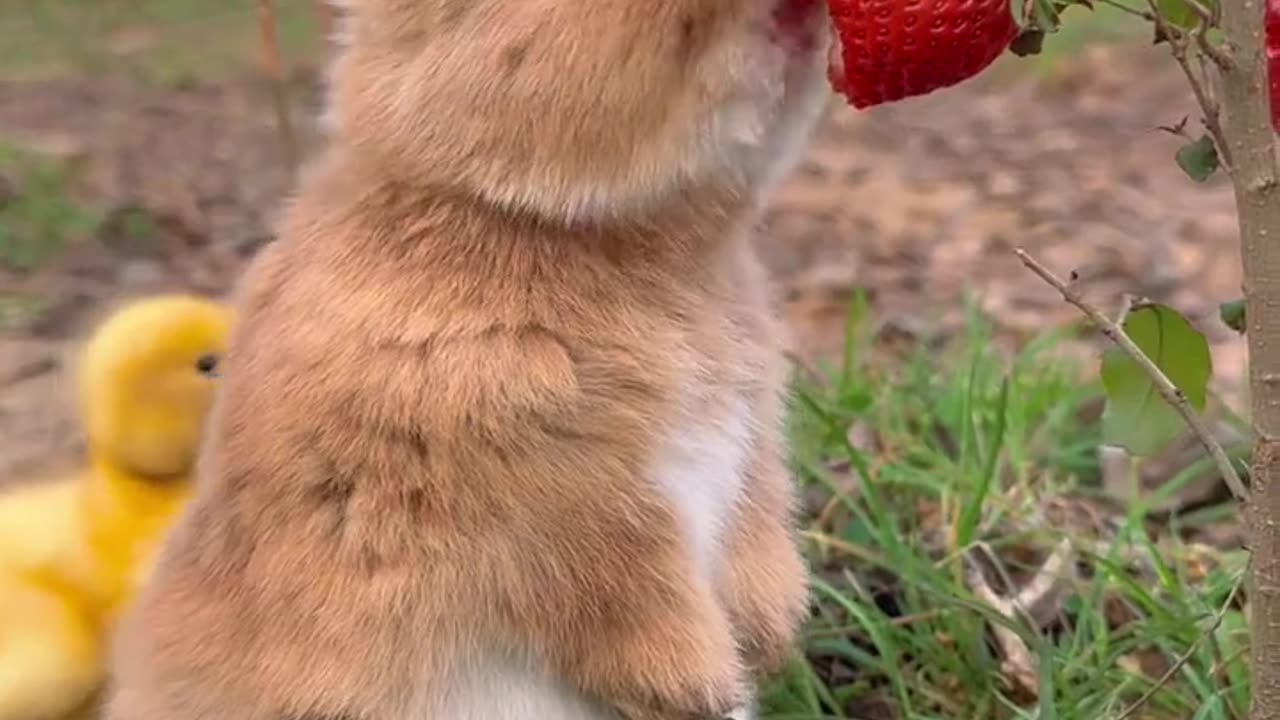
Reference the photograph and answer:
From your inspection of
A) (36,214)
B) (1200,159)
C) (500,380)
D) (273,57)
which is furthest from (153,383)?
(36,214)

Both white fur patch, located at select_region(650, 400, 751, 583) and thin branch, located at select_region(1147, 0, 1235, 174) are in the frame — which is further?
white fur patch, located at select_region(650, 400, 751, 583)

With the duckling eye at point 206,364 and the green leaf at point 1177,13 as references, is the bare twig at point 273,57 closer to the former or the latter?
the duckling eye at point 206,364

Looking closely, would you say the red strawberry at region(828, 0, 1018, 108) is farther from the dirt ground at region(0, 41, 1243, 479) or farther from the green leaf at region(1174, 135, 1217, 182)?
the dirt ground at region(0, 41, 1243, 479)

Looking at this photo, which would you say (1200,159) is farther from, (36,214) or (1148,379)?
(36,214)

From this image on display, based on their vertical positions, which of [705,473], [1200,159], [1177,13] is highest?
[1177,13]

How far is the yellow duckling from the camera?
1.67 meters

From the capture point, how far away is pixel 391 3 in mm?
1291

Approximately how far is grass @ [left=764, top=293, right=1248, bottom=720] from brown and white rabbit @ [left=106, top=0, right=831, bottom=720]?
59 centimetres

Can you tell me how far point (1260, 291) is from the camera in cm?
120

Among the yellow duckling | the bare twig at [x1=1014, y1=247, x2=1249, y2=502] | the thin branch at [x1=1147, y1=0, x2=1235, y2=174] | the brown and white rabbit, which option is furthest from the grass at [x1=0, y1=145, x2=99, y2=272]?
the thin branch at [x1=1147, y1=0, x2=1235, y2=174]

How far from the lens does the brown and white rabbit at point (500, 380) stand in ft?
3.99

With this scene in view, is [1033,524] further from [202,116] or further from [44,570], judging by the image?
[202,116]

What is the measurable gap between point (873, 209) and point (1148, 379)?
121 inches

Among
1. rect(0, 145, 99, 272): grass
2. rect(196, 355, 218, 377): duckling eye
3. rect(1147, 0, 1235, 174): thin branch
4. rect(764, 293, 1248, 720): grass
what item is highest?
rect(1147, 0, 1235, 174): thin branch
